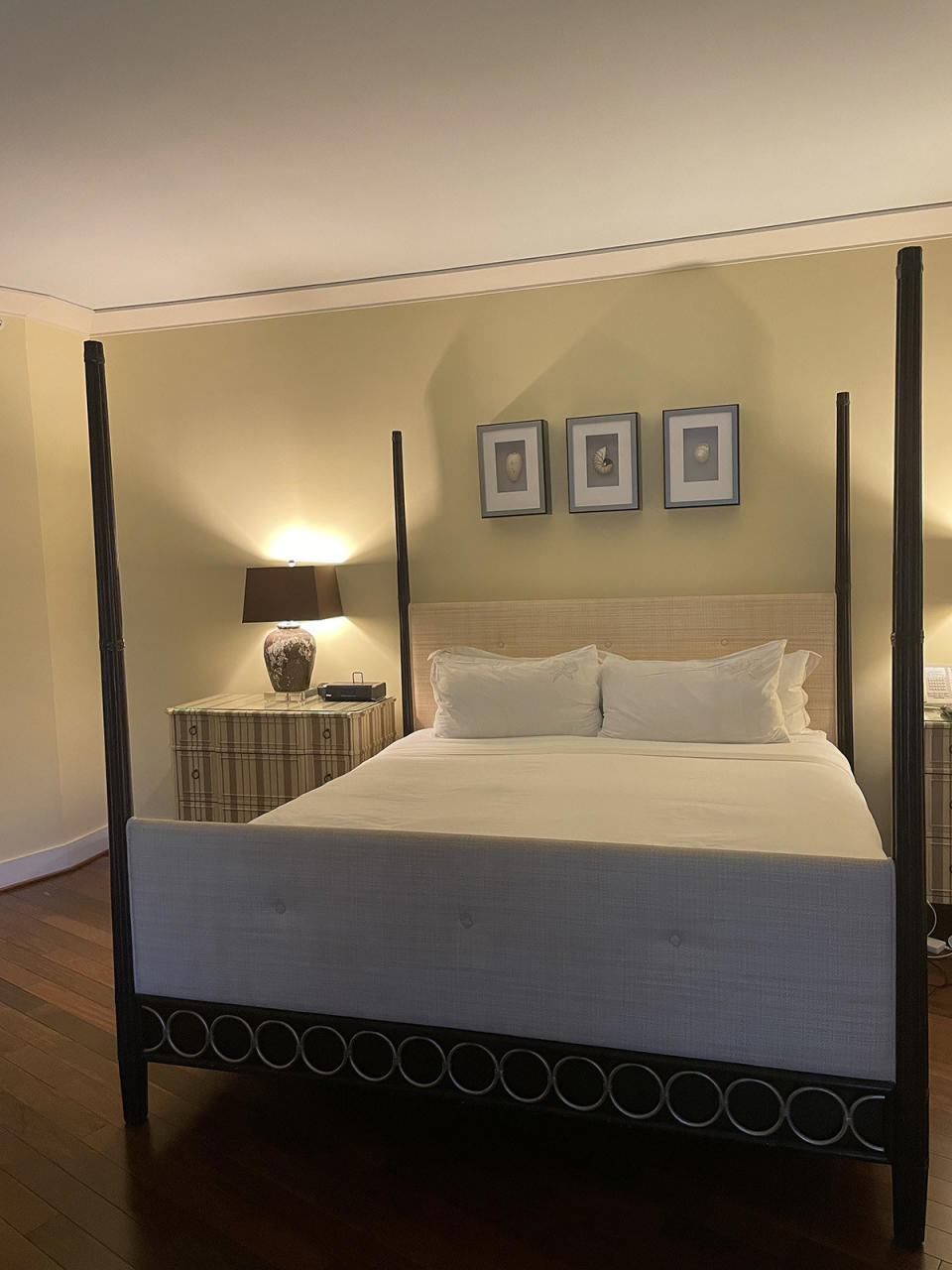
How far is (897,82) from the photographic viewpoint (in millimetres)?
2543

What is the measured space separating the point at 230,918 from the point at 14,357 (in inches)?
121

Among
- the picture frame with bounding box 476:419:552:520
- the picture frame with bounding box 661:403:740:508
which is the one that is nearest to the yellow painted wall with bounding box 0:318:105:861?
the picture frame with bounding box 476:419:552:520

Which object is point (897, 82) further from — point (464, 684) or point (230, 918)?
point (230, 918)

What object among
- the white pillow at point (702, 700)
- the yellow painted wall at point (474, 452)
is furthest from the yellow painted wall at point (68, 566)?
the white pillow at point (702, 700)

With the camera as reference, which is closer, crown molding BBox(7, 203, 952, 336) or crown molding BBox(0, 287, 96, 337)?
crown molding BBox(7, 203, 952, 336)

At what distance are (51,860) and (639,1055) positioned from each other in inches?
128

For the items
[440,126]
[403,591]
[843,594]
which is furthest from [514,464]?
[440,126]

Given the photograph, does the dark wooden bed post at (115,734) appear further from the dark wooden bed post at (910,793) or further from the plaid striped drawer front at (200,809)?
the plaid striped drawer front at (200,809)

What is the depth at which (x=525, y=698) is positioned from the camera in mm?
3568

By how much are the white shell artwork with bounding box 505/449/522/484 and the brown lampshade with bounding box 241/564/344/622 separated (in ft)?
3.02

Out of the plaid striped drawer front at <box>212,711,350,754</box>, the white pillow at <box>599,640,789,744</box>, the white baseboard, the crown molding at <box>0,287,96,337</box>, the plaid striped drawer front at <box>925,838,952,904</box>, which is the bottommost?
the white baseboard

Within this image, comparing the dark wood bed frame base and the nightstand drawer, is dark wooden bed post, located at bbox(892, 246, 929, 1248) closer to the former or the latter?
the dark wood bed frame base

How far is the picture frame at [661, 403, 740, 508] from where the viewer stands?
3.78 metres

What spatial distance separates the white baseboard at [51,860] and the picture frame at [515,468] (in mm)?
2284
